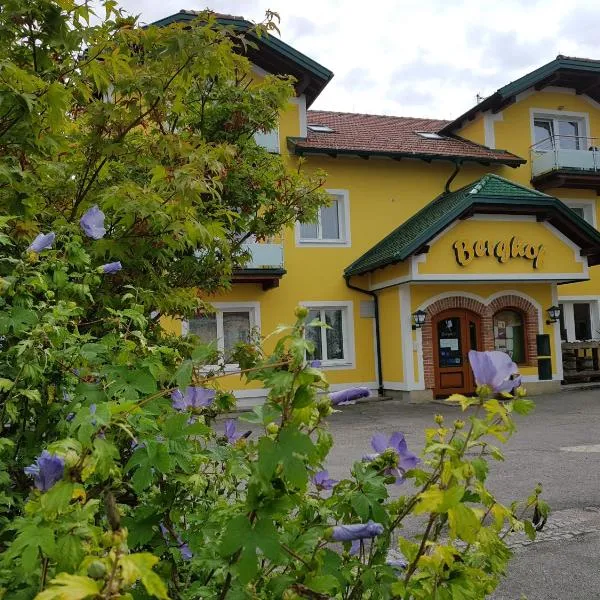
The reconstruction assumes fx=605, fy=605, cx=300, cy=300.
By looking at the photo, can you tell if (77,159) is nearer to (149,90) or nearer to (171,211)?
(149,90)

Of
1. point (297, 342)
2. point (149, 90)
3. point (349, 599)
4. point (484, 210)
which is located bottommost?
point (349, 599)

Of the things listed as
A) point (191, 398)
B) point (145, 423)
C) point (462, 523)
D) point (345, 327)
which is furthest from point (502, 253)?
point (145, 423)

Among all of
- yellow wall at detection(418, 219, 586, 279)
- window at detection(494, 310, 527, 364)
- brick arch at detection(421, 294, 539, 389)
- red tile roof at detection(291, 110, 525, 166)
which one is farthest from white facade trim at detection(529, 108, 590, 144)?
window at detection(494, 310, 527, 364)

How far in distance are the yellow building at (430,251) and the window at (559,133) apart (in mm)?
151

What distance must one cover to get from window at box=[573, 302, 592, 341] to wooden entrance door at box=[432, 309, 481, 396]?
4.66 meters

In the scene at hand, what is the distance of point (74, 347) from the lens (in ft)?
5.42

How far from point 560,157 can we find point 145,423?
58.4 feet

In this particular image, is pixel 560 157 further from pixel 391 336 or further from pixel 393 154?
pixel 391 336

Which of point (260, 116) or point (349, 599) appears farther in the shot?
point (260, 116)

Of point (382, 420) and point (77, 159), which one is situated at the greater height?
point (77, 159)

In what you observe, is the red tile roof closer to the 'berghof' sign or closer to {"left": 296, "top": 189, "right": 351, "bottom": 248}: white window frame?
{"left": 296, "top": 189, "right": 351, "bottom": 248}: white window frame

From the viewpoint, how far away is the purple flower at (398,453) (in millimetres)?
1631

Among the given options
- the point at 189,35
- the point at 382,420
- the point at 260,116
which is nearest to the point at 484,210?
the point at 382,420

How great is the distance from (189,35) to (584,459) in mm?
6943
